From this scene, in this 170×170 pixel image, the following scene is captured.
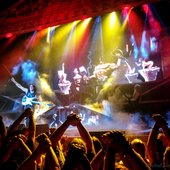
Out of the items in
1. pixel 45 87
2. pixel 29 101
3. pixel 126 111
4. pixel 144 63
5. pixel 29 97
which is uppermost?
pixel 144 63

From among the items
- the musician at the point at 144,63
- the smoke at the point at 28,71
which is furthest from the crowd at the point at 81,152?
the smoke at the point at 28,71

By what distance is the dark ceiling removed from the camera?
7223mm

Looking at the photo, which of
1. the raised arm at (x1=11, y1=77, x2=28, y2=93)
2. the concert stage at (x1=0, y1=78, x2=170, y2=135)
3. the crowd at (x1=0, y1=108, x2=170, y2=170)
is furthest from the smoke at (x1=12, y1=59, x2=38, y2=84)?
the crowd at (x1=0, y1=108, x2=170, y2=170)

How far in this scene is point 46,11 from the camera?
27.1ft

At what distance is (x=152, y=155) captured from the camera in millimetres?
2127

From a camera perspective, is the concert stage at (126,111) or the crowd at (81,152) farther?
the concert stage at (126,111)

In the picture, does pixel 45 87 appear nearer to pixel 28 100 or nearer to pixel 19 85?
pixel 28 100

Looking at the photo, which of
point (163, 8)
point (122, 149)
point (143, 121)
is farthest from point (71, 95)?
point (122, 149)

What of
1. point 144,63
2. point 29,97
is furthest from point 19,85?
point 144,63

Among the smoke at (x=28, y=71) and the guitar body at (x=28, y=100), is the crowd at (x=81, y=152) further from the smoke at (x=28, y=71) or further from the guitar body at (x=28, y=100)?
the smoke at (x=28, y=71)

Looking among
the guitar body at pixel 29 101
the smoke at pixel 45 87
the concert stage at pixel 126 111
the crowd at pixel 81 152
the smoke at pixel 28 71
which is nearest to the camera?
the crowd at pixel 81 152

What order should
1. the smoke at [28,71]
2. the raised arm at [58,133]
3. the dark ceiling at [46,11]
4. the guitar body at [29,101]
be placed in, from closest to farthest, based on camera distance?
the raised arm at [58,133]
the dark ceiling at [46,11]
the guitar body at [29,101]
the smoke at [28,71]

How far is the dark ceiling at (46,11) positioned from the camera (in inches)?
284

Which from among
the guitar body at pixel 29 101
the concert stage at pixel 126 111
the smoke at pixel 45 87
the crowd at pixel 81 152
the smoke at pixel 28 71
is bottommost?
the crowd at pixel 81 152
